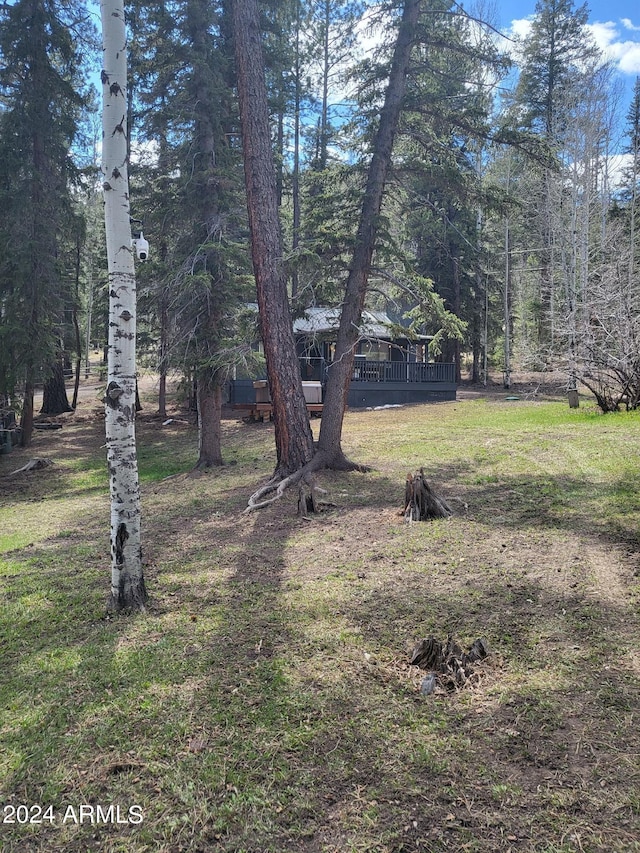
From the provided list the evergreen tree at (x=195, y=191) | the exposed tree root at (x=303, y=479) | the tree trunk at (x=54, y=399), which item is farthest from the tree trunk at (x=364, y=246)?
the tree trunk at (x=54, y=399)

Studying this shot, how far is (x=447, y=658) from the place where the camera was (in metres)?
3.29

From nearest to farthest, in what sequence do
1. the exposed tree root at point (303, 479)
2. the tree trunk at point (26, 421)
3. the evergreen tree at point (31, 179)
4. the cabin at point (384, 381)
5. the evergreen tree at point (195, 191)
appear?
1. the exposed tree root at point (303, 479)
2. the evergreen tree at point (195, 191)
3. the evergreen tree at point (31, 179)
4. the tree trunk at point (26, 421)
5. the cabin at point (384, 381)

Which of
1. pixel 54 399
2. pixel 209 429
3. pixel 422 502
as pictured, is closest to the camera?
pixel 422 502

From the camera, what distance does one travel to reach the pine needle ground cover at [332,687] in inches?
89.6

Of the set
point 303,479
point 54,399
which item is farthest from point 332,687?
point 54,399

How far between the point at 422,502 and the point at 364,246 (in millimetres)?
4037

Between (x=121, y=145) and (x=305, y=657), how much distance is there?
3.57m

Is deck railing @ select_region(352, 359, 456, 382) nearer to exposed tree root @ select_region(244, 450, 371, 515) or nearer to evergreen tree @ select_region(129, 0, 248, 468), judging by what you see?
evergreen tree @ select_region(129, 0, 248, 468)

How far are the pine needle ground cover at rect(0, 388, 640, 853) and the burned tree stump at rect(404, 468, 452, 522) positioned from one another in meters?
0.17

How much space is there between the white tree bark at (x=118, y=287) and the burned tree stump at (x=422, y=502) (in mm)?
3227

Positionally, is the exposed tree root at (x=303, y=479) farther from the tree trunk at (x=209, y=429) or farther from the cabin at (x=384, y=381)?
the cabin at (x=384, y=381)

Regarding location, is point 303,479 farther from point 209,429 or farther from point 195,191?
point 195,191

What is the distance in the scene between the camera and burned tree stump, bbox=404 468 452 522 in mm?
6285

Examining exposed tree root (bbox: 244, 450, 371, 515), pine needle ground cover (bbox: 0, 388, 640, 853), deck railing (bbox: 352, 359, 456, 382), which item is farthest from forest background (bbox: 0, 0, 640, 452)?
deck railing (bbox: 352, 359, 456, 382)
